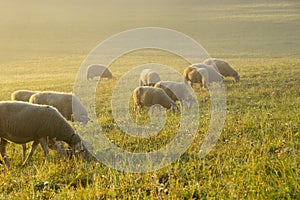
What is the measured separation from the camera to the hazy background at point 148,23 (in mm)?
50375

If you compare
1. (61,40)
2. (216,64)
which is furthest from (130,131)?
(61,40)

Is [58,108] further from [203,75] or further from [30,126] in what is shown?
[203,75]

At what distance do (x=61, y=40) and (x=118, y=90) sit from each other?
1681 inches

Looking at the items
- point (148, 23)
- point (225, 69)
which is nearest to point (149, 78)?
point (225, 69)

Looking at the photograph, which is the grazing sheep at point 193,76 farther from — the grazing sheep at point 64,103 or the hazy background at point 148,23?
the hazy background at point 148,23

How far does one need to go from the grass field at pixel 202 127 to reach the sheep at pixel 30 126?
1.30ft

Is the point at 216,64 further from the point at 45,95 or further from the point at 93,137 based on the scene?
the point at 93,137

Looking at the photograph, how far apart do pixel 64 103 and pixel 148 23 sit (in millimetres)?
59855

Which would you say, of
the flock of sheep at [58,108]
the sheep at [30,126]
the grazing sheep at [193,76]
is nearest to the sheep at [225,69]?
the flock of sheep at [58,108]

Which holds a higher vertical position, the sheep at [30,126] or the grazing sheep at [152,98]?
the sheep at [30,126]

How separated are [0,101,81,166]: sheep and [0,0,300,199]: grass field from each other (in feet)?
1.30

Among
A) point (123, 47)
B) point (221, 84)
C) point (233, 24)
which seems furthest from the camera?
point (233, 24)

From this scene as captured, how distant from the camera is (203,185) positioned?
5277 mm

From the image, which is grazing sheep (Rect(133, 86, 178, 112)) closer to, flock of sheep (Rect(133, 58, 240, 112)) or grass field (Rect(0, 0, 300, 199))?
flock of sheep (Rect(133, 58, 240, 112))
